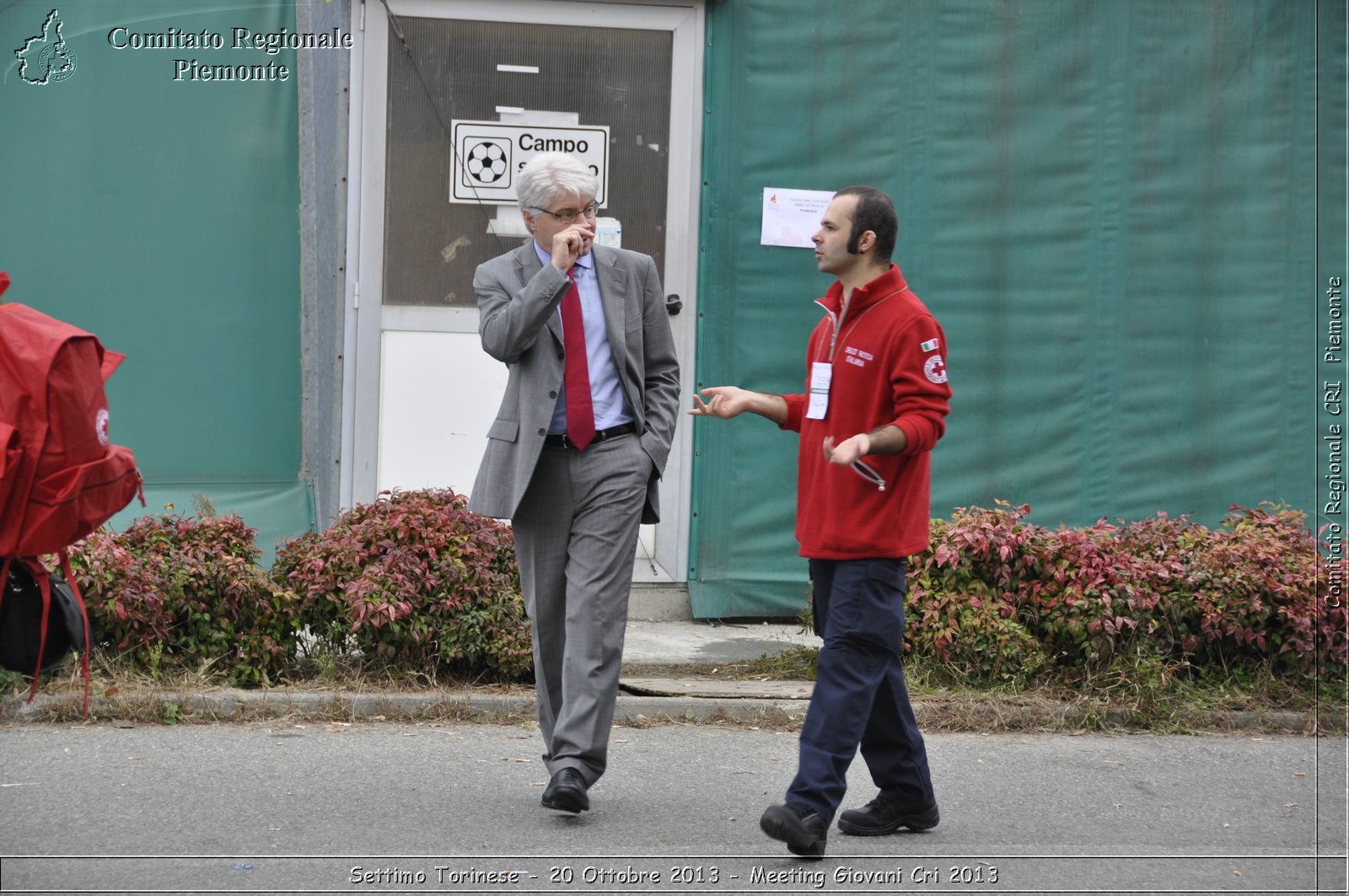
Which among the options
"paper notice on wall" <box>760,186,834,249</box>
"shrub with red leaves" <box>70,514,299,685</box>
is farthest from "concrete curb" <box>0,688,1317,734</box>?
"paper notice on wall" <box>760,186,834,249</box>

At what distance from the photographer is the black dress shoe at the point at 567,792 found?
4359 mm

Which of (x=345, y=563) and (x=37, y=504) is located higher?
(x=37, y=504)

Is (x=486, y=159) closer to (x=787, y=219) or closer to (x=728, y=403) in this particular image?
(x=787, y=219)

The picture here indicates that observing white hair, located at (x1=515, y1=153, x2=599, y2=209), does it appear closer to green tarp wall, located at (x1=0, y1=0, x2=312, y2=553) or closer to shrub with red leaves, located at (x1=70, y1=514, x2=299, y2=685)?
shrub with red leaves, located at (x1=70, y1=514, x2=299, y2=685)

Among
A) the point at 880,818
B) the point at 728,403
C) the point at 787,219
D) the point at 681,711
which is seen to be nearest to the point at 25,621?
the point at 728,403

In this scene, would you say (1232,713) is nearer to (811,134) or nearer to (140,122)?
(811,134)

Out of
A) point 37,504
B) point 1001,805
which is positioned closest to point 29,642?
point 37,504

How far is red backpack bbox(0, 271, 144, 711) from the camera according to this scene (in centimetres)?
348

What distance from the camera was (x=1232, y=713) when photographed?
6.04 m

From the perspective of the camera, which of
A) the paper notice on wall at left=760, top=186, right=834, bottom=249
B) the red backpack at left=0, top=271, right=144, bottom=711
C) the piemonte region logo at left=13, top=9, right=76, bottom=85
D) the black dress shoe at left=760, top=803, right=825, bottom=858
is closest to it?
the red backpack at left=0, top=271, right=144, bottom=711

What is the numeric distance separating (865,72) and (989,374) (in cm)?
175

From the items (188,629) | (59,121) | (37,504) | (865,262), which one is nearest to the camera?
(37,504)

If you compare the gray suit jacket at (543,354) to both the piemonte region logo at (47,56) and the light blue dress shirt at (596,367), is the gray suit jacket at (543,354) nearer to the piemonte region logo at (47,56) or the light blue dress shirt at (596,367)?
the light blue dress shirt at (596,367)
